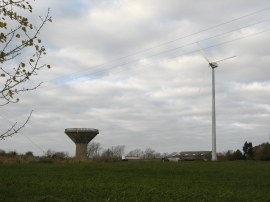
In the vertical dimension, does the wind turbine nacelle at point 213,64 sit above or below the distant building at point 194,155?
above

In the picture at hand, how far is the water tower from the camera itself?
102688mm

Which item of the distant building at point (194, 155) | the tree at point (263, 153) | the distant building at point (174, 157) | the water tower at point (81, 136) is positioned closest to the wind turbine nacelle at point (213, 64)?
the tree at point (263, 153)

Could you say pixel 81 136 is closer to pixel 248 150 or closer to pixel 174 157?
pixel 248 150

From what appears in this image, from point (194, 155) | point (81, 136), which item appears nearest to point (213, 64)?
point (81, 136)

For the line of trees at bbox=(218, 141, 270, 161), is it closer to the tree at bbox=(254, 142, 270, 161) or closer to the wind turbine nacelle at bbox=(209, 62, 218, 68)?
the tree at bbox=(254, 142, 270, 161)

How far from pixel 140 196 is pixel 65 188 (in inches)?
192

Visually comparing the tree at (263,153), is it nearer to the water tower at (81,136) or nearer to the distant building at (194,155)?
the water tower at (81,136)

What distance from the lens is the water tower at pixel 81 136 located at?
337 ft

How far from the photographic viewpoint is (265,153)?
82312 mm

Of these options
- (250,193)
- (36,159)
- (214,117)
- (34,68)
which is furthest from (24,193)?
(214,117)

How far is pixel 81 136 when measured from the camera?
338ft

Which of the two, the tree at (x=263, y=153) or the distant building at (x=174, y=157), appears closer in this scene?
the tree at (x=263, y=153)

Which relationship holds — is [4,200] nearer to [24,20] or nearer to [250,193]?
[24,20]

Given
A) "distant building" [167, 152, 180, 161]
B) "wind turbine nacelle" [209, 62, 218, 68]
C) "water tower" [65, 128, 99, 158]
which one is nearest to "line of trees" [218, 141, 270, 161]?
"wind turbine nacelle" [209, 62, 218, 68]
